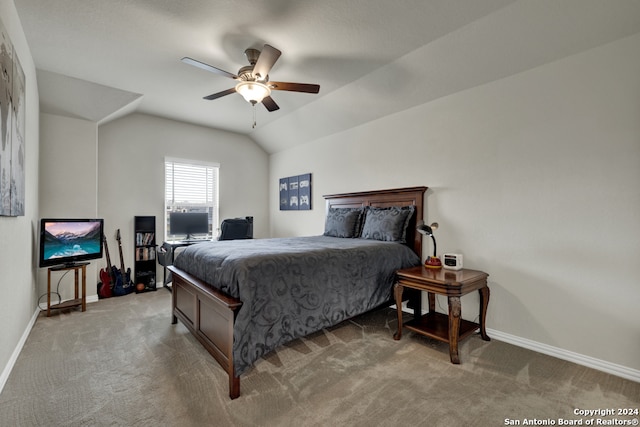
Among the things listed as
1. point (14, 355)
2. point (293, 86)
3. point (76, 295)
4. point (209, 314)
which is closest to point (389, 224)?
point (293, 86)

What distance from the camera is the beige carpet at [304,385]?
1602mm

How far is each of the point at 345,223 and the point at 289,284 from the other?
1787 mm

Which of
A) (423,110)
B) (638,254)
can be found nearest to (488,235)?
(638,254)

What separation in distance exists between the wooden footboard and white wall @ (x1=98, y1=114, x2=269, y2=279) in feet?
7.16

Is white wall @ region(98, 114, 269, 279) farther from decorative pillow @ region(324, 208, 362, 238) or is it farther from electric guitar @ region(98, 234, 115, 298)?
decorative pillow @ region(324, 208, 362, 238)

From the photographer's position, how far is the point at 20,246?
2.40 metres

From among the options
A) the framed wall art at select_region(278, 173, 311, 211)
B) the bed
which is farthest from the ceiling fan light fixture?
the framed wall art at select_region(278, 173, 311, 211)

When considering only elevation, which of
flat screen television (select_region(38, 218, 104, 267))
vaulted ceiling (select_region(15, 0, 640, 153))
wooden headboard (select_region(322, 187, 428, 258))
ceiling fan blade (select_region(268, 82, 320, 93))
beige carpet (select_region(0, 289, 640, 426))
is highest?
vaulted ceiling (select_region(15, 0, 640, 153))

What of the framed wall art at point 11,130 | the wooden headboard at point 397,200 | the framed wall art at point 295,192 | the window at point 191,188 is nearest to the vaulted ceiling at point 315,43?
the framed wall art at point 11,130

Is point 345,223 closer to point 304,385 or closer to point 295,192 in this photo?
point 295,192

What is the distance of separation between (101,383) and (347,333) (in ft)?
6.41

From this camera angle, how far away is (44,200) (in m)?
3.39

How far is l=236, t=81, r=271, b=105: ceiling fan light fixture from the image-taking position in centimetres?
252

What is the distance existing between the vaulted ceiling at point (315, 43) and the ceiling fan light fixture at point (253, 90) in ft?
1.30
